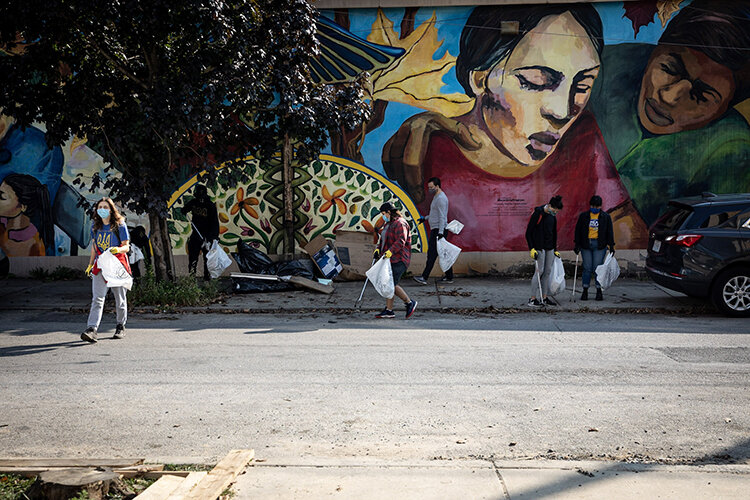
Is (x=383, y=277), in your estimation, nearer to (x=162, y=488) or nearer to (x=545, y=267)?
(x=545, y=267)

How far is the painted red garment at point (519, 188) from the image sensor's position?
47.1ft

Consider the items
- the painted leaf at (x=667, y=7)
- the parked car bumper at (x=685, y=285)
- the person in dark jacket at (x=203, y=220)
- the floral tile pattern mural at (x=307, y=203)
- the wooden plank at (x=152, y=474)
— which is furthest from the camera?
the floral tile pattern mural at (x=307, y=203)

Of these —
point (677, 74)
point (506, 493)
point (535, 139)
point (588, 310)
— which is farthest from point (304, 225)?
point (506, 493)

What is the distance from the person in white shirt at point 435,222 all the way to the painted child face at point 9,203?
8.94m

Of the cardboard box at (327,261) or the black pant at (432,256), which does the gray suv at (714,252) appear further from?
the cardboard box at (327,261)

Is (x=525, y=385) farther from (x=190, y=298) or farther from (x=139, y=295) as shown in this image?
(x=139, y=295)

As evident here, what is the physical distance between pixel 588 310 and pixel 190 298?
6.79 meters

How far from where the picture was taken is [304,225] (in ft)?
48.0

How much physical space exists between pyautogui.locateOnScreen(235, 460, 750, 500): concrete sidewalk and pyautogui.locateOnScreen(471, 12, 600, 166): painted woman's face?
34.5 ft

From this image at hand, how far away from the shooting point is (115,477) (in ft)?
13.4

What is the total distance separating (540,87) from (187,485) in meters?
12.3

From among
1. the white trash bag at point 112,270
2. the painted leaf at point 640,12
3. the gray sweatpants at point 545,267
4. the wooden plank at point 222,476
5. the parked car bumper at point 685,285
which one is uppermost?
the painted leaf at point 640,12

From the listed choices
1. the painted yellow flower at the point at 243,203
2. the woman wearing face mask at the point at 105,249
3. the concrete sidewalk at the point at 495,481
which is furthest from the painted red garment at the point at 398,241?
the concrete sidewalk at the point at 495,481

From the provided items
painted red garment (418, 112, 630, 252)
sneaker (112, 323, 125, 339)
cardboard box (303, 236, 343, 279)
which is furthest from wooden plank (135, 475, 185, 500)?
painted red garment (418, 112, 630, 252)
